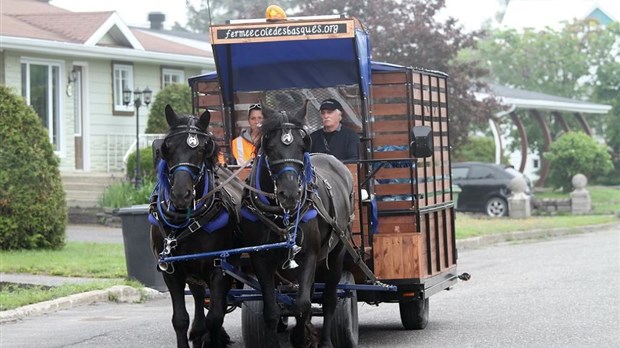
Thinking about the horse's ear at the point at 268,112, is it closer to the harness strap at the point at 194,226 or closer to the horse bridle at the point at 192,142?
the horse bridle at the point at 192,142

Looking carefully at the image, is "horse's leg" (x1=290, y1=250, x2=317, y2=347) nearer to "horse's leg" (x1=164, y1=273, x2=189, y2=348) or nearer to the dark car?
"horse's leg" (x1=164, y1=273, x2=189, y2=348)

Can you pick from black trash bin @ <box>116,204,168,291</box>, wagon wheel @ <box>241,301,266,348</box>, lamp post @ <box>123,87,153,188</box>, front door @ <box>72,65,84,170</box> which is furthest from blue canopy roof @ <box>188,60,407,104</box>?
front door @ <box>72,65,84,170</box>

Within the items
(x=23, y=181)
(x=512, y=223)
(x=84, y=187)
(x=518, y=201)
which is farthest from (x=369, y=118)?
(x=518, y=201)

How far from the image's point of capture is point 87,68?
32594 millimetres

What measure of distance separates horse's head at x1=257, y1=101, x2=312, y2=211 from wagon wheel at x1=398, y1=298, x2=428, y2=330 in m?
3.12

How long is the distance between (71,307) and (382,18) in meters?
20.6

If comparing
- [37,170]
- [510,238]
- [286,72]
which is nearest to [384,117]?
[286,72]

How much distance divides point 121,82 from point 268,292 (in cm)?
2512

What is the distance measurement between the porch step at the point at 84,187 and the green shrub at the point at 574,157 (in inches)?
658

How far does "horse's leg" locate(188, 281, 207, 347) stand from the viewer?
9.64m

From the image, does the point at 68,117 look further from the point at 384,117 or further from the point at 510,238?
the point at 384,117

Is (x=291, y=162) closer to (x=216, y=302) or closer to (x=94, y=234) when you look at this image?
(x=216, y=302)

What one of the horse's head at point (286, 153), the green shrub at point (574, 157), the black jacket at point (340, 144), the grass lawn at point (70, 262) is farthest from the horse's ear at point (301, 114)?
the green shrub at point (574, 157)

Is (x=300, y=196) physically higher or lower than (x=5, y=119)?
lower
